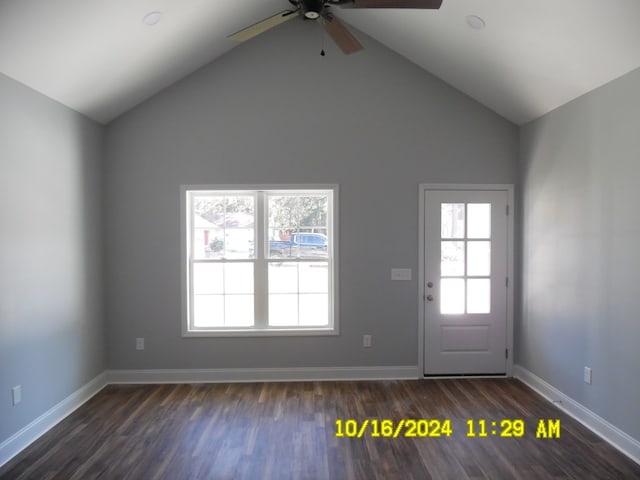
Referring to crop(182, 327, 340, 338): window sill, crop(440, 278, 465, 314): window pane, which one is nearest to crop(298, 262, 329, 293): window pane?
crop(182, 327, 340, 338): window sill

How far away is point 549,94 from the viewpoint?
3182 mm

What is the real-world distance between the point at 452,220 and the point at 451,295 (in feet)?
2.58

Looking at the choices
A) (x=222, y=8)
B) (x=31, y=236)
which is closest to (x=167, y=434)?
(x=31, y=236)

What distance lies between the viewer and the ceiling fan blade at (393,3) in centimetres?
192

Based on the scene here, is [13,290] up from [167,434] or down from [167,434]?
up

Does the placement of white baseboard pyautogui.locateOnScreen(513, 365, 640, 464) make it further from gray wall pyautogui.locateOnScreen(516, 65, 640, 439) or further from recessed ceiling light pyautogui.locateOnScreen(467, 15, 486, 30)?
recessed ceiling light pyautogui.locateOnScreen(467, 15, 486, 30)

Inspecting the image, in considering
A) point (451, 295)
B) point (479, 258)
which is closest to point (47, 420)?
point (451, 295)

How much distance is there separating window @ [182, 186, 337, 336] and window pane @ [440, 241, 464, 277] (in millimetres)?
1170

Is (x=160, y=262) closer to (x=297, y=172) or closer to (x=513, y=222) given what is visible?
(x=297, y=172)

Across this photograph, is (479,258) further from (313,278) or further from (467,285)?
(313,278)

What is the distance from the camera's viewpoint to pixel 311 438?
2.75 meters

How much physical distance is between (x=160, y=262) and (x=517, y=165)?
3.82 m

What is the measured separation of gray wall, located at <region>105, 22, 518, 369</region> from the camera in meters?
3.78
